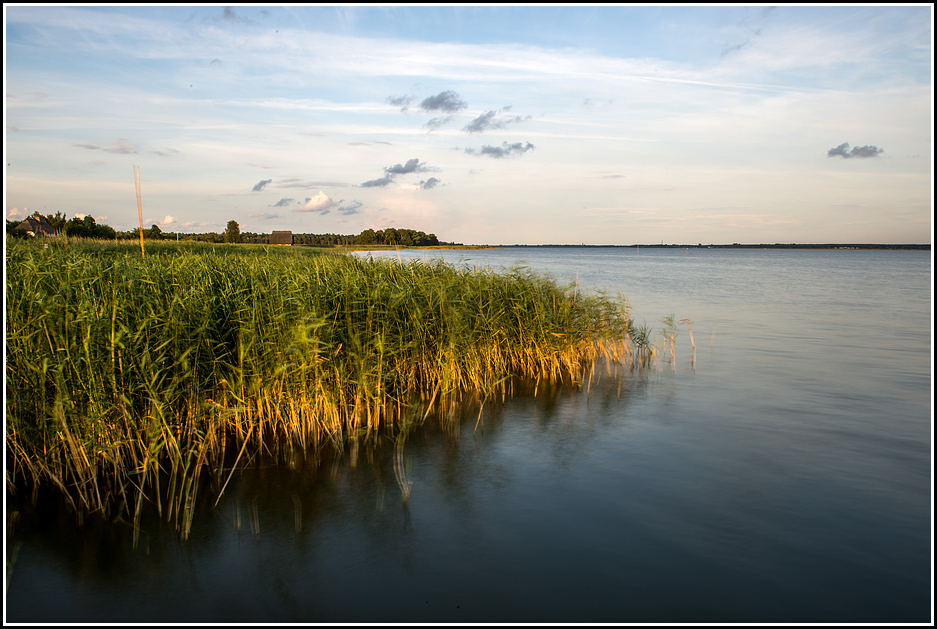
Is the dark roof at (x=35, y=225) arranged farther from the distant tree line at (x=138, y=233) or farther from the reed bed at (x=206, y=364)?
the reed bed at (x=206, y=364)

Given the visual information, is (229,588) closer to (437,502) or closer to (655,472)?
(437,502)

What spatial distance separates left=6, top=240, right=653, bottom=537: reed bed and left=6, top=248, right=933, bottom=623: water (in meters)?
0.69

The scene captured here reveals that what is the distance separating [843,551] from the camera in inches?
205

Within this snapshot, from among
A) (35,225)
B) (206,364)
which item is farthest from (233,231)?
(206,364)

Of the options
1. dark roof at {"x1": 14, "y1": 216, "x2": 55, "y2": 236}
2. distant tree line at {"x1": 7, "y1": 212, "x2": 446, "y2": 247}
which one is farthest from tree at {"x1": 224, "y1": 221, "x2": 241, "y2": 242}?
dark roof at {"x1": 14, "y1": 216, "x2": 55, "y2": 236}

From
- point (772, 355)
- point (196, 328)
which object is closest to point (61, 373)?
point (196, 328)

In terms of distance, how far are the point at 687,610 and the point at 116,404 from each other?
6.46 m

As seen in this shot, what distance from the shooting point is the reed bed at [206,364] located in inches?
221

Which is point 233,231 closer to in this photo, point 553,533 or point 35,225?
point 35,225

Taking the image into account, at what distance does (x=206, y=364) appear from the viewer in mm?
6809

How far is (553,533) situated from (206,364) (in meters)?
5.10

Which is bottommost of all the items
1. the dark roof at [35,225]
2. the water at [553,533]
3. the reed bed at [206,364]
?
the water at [553,533]

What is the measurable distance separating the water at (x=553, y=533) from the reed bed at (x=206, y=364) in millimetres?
685

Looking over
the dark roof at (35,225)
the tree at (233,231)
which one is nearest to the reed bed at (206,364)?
the dark roof at (35,225)
